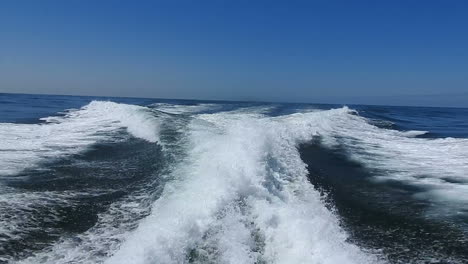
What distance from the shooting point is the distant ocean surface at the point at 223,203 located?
5.21m

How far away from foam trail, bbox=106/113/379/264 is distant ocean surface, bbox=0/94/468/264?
2 centimetres

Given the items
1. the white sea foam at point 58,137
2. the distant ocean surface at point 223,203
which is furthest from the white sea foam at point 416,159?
the white sea foam at point 58,137

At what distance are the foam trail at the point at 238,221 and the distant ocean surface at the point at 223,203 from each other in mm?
23

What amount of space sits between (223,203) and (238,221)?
19.1 inches

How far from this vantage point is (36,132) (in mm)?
15625

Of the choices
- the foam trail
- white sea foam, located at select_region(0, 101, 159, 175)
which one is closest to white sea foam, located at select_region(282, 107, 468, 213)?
the foam trail

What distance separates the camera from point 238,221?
6082 mm

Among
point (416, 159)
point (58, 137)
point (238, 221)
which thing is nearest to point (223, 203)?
point (238, 221)

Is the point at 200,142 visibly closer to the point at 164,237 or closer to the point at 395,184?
the point at 395,184

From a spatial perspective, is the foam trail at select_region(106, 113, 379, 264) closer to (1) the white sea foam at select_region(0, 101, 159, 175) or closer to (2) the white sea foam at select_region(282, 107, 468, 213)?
(2) the white sea foam at select_region(282, 107, 468, 213)

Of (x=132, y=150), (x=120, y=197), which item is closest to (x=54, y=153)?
(x=132, y=150)

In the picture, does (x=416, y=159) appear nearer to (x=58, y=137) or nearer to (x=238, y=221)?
(x=238, y=221)

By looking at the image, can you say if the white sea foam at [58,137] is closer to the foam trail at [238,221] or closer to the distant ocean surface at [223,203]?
the distant ocean surface at [223,203]

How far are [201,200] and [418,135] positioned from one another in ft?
59.7
